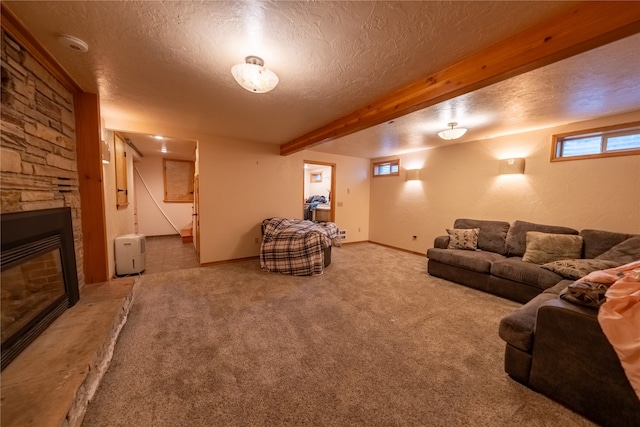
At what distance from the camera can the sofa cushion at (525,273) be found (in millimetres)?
2584

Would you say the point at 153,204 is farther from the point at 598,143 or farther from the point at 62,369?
the point at 598,143

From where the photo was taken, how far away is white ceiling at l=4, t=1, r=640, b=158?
1.32 metres

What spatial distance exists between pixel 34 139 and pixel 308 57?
205cm

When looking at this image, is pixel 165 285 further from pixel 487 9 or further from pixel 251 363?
pixel 487 9

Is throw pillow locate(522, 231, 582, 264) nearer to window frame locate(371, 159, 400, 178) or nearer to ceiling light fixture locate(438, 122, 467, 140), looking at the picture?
ceiling light fixture locate(438, 122, 467, 140)

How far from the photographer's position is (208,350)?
190 cm

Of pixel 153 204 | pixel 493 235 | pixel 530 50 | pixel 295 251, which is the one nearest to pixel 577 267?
pixel 493 235

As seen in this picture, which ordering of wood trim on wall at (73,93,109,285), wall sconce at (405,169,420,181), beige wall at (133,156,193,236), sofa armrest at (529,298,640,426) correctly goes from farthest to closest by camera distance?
beige wall at (133,156,193,236), wall sconce at (405,169,420,181), wood trim on wall at (73,93,109,285), sofa armrest at (529,298,640,426)

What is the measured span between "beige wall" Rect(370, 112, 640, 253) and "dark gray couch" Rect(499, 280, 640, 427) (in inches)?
101

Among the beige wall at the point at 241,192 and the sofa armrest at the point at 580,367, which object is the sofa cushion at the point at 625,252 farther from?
the beige wall at the point at 241,192

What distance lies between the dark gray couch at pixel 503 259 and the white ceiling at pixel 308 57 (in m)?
1.53

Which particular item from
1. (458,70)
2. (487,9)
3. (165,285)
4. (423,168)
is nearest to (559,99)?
(458,70)

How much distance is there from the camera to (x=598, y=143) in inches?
120

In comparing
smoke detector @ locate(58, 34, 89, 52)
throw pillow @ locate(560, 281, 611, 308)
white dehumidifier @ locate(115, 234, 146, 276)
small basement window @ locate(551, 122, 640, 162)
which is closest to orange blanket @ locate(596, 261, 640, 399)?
throw pillow @ locate(560, 281, 611, 308)
